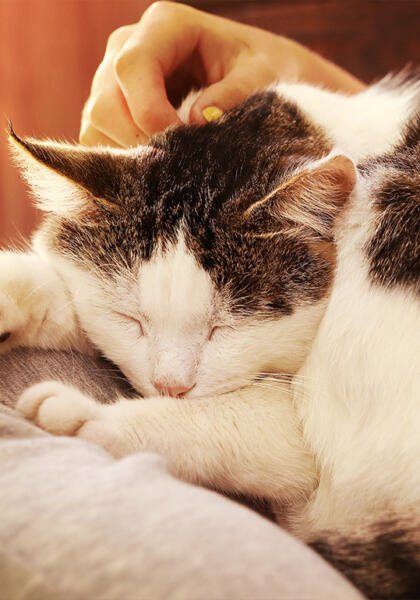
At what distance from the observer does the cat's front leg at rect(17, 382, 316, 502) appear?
671 millimetres

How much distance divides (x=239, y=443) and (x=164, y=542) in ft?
1.08

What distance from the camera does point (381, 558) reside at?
505 mm

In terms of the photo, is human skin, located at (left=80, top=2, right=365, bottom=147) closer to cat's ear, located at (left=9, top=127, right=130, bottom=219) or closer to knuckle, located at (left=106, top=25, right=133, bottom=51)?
knuckle, located at (left=106, top=25, right=133, bottom=51)

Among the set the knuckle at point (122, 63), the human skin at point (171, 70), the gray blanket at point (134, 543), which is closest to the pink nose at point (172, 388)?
the gray blanket at point (134, 543)

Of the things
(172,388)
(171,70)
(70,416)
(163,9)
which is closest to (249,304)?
(172,388)

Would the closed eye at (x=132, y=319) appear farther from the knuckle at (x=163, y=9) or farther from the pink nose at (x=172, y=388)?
the knuckle at (x=163, y=9)

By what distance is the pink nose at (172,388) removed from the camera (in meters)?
0.77

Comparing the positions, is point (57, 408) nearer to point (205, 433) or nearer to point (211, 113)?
point (205, 433)

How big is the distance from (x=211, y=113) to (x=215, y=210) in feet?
1.17

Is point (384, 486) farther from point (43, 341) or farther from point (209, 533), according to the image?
point (43, 341)

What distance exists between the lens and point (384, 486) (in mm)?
651

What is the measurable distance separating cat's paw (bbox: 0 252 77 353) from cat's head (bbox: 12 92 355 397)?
3 centimetres

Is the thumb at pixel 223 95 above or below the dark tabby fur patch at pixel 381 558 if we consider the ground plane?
above

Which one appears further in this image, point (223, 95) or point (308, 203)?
point (223, 95)
